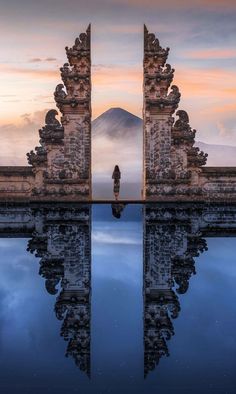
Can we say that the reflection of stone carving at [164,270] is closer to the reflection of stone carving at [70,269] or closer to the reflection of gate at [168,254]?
the reflection of gate at [168,254]

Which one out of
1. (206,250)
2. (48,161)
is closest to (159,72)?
(48,161)

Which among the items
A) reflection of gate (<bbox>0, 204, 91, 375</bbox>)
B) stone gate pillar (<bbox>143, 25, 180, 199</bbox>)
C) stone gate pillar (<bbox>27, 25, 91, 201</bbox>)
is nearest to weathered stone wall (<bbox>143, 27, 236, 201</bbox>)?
stone gate pillar (<bbox>143, 25, 180, 199</bbox>)

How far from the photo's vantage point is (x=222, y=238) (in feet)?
42.5

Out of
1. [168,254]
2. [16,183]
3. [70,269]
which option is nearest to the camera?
[70,269]

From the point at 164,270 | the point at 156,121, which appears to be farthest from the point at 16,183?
the point at 164,270

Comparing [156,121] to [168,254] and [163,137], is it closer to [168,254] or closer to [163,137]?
[163,137]

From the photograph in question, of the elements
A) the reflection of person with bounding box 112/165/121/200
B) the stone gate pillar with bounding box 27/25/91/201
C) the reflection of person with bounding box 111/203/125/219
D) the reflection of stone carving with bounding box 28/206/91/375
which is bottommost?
the reflection of stone carving with bounding box 28/206/91/375

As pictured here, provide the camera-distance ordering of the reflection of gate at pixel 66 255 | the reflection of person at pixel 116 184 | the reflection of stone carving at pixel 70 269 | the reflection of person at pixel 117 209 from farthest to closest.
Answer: the reflection of person at pixel 116 184
the reflection of person at pixel 117 209
the reflection of gate at pixel 66 255
the reflection of stone carving at pixel 70 269

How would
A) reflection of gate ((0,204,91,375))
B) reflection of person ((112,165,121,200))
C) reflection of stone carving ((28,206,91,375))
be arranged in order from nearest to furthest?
reflection of stone carving ((28,206,91,375)) → reflection of gate ((0,204,91,375)) → reflection of person ((112,165,121,200))

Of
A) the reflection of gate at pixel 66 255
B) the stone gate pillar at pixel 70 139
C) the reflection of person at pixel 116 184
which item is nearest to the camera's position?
the reflection of gate at pixel 66 255

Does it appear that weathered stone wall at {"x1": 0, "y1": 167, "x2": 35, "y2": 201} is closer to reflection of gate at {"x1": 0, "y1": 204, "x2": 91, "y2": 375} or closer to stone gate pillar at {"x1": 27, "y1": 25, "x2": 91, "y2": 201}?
stone gate pillar at {"x1": 27, "y1": 25, "x2": 91, "y2": 201}

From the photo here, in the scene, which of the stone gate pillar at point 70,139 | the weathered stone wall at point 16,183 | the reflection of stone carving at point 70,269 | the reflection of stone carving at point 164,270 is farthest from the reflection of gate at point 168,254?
the weathered stone wall at point 16,183

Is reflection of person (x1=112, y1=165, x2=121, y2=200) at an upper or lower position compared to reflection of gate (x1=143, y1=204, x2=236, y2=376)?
upper

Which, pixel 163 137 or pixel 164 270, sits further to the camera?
pixel 163 137
